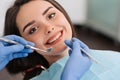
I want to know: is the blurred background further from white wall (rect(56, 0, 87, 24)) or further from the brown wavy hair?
the brown wavy hair

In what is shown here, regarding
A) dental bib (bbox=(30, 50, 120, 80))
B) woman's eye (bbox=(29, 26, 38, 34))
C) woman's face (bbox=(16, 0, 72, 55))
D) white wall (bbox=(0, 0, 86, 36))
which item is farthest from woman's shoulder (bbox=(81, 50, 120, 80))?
white wall (bbox=(0, 0, 86, 36))

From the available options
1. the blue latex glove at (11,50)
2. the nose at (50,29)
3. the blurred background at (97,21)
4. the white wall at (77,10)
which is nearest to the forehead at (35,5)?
the nose at (50,29)

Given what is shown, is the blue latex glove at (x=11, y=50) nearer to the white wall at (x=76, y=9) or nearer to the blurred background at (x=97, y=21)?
the blurred background at (x=97, y=21)

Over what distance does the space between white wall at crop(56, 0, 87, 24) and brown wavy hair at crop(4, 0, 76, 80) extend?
2.35 meters

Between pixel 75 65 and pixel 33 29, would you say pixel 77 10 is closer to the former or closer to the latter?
pixel 33 29

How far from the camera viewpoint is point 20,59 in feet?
4.56

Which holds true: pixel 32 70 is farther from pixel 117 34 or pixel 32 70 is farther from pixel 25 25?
pixel 117 34

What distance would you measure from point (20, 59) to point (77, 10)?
8.22 ft

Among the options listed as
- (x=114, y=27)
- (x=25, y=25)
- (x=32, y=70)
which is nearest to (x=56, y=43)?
(x=25, y=25)

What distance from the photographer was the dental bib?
107 cm

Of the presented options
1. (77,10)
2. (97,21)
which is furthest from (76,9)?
(97,21)

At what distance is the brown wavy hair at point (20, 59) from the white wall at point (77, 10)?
2348 millimetres

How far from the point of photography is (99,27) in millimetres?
3559

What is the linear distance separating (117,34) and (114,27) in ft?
0.48
